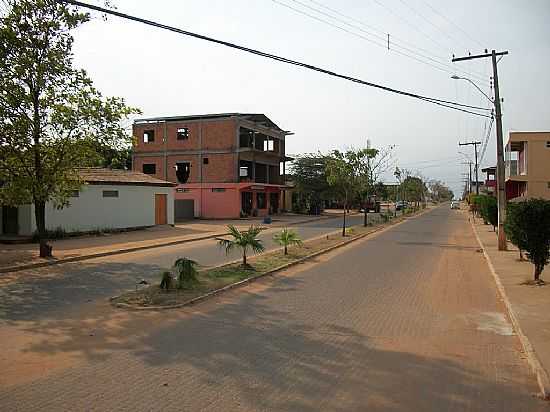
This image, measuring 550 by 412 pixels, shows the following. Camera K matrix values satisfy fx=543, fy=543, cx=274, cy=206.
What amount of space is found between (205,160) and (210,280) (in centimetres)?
3460

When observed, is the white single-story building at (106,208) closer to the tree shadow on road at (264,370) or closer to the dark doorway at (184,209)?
the dark doorway at (184,209)

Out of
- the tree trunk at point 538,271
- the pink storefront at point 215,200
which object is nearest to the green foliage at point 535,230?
the tree trunk at point 538,271

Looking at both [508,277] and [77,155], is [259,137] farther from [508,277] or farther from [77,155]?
[508,277]

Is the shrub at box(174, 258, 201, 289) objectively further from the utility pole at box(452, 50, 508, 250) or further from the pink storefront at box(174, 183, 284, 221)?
the pink storefront at box(174, 183, 284, 221)

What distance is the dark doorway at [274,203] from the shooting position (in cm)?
5390

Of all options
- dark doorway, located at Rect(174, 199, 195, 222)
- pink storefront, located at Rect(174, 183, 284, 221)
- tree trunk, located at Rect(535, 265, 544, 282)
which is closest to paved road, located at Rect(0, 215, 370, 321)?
tree trunk, located at Rect(535, 265, 544, 282)

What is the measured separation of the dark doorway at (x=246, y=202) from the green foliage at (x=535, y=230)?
114 ft

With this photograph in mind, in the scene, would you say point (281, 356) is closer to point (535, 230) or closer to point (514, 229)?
point (535, 230)

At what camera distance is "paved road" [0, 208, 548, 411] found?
5.31 m

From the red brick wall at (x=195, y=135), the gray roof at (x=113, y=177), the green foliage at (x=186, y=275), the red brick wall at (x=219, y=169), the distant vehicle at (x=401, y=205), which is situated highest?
the red brick wall at (x=195, y=135)

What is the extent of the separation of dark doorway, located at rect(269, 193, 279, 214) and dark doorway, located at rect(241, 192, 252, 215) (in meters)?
5.45

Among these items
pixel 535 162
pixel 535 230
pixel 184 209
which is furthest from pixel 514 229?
pixel 184 209

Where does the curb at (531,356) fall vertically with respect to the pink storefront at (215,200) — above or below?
below

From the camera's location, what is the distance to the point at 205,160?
46.3 m
